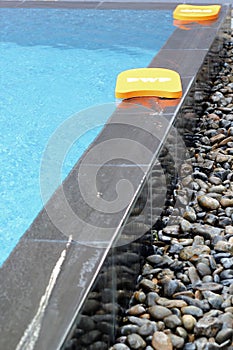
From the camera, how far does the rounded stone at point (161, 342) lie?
7.39ft

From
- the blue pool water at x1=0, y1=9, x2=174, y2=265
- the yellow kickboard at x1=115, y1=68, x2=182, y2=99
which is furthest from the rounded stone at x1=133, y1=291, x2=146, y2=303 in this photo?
the yellow kickboard at x1=115, y1=68, x2=182, y2=99

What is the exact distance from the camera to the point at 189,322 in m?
2.38

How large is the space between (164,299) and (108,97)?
8.36 ft

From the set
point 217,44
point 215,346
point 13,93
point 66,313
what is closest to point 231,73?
point 217,44

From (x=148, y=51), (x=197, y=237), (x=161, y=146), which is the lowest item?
(x=148, y=51)

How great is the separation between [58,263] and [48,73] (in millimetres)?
3473

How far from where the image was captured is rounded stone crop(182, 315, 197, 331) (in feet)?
7.76

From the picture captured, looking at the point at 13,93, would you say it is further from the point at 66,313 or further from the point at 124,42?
the point at 66,313

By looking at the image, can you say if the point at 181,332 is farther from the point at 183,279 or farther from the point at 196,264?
the point at 196,264

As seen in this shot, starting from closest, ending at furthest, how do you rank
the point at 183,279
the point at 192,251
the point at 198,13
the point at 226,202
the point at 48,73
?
the point at 183,279
the point at 192,251
the point at 226,202
the point at 48,73
the point at 198,13

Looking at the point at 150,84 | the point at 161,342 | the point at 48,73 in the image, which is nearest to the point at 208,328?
the point at 161,342

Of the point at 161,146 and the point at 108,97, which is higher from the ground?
the point at 161,146

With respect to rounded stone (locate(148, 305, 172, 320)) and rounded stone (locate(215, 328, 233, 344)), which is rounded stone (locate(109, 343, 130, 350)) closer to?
rounded stone (locate(148, 305, 172, 320))

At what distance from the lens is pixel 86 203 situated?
8.35ft
